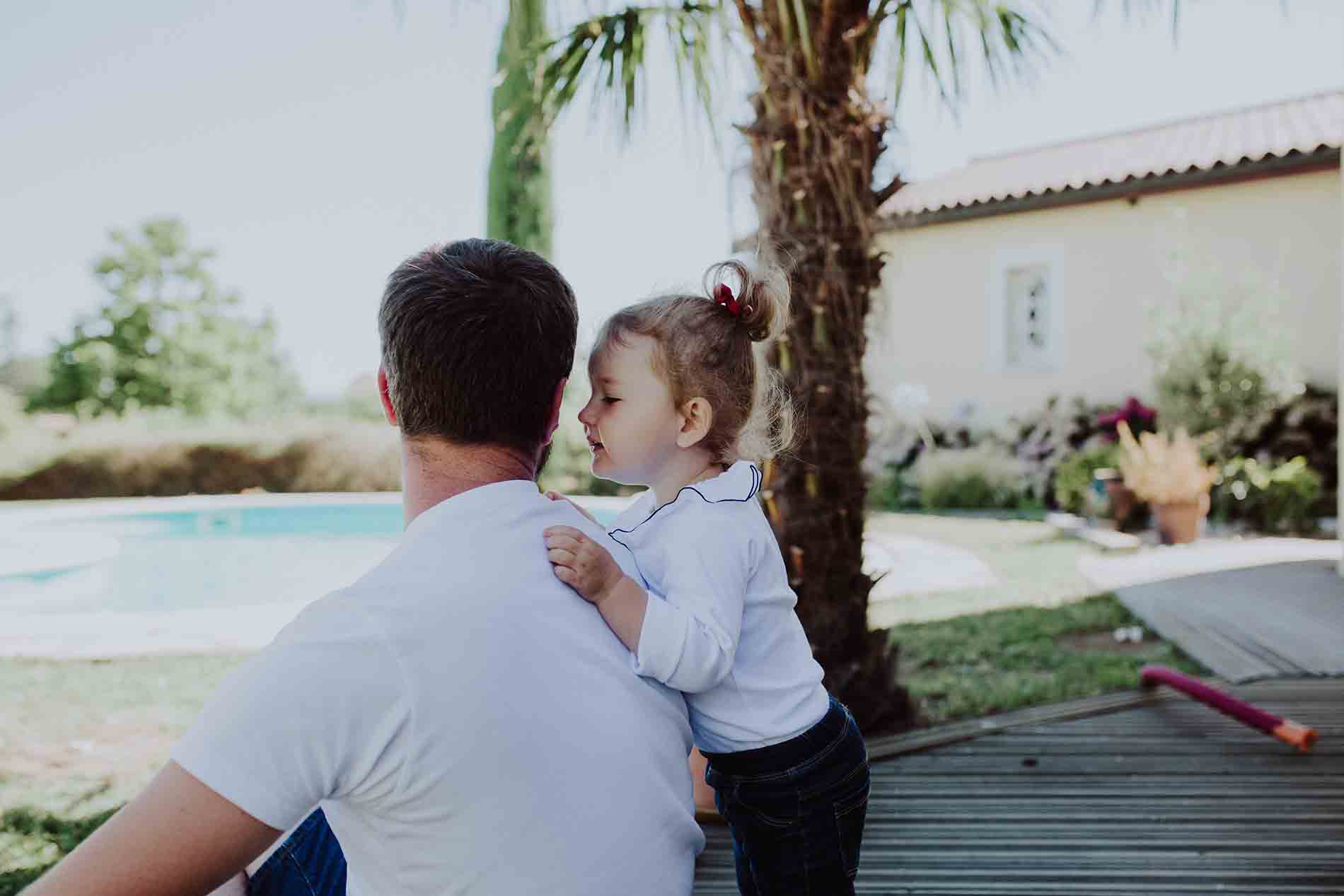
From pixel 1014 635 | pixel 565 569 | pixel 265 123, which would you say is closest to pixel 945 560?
pixel 1014 635

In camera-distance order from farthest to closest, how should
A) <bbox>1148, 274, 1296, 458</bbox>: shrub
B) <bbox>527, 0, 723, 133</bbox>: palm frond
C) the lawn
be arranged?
<bbox>1148, 274, 1296, 458</bbox>: shrub < <bbox>527, 0, 723, 133</bbox>: palm frond < the lawn

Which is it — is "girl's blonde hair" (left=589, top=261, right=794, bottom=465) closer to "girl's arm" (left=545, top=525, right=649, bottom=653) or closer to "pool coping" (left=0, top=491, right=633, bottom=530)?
"girl's arm" (left=545, top=525, right=649, bottom=653)

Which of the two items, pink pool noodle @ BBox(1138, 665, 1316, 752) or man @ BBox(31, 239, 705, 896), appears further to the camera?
pink pool noodle @ BBox(1138, 665, 1316, 752)

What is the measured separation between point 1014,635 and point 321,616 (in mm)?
5619

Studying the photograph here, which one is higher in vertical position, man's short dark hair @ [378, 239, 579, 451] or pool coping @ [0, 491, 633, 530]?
man's short dark hair @ [378, 239, 579, 451]

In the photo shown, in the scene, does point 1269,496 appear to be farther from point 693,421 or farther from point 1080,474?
point 693,421

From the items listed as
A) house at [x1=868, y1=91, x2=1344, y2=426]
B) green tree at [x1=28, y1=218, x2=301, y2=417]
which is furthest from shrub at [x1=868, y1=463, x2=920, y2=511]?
green tree at [x1=28, y1=218, x2=301, y2=417]

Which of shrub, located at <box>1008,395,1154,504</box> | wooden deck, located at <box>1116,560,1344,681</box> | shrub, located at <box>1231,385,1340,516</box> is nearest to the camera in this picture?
wooden deck, located at <box>1116,560,1344,681</box>

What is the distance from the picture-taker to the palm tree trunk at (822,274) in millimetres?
3756

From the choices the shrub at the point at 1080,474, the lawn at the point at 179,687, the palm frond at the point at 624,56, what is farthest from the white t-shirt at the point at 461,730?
the shrub at the point at 1080,474

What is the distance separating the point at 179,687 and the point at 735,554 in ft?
14.4

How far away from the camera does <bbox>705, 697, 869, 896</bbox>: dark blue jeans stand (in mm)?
1777

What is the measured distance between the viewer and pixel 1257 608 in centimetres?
629

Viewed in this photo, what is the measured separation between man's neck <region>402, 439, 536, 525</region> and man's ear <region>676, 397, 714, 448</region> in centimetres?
60
